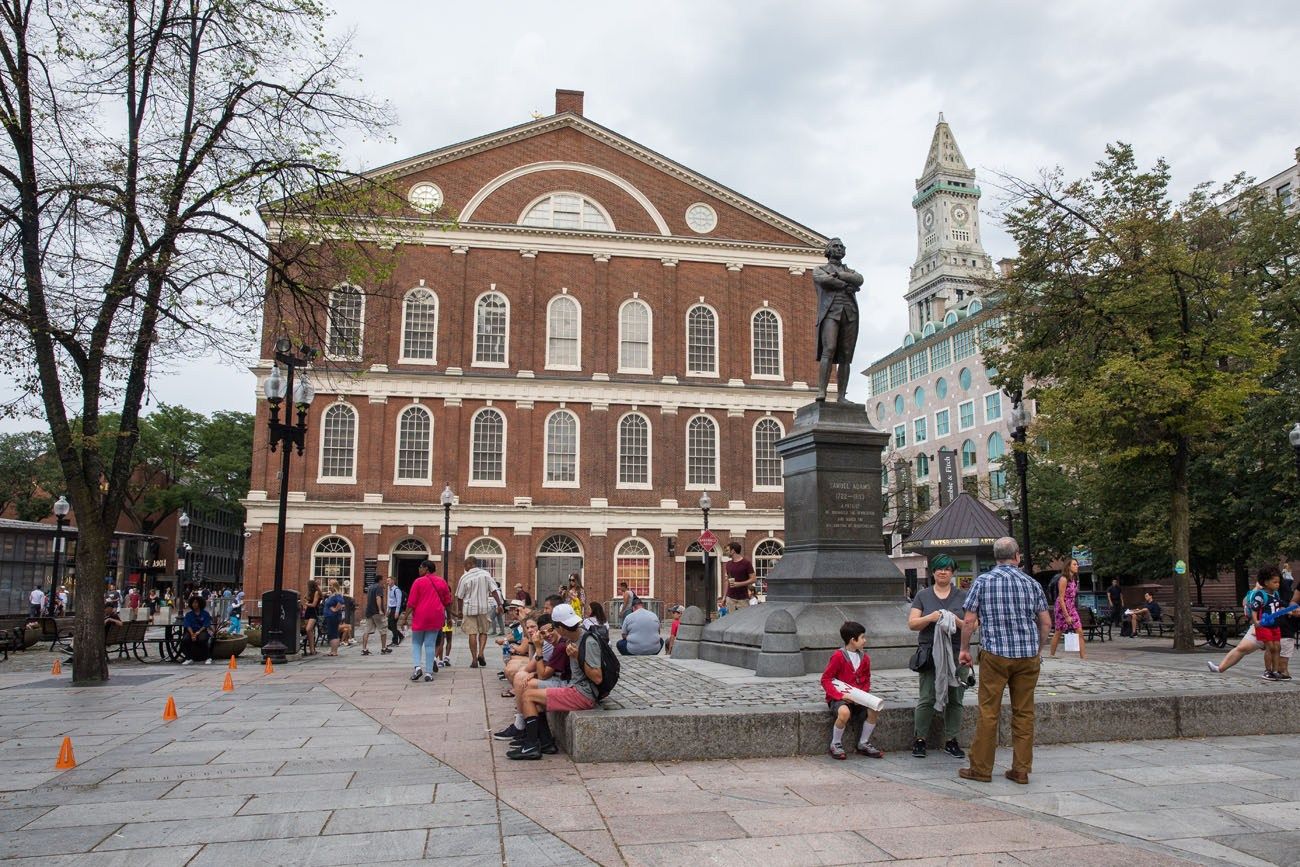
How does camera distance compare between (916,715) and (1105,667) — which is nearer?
(916,715)

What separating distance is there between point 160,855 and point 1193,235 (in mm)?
24898

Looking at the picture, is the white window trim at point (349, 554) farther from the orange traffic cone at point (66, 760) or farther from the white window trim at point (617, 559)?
the orange traffic cone at point (66, 760)

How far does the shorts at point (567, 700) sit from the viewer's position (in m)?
7.76

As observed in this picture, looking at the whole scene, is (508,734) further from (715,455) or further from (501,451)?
(715,455)

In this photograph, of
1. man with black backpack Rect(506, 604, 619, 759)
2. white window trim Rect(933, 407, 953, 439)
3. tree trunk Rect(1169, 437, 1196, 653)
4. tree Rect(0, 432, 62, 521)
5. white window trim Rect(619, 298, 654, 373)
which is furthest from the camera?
white window trim Rect(933, 407, 953, 439)

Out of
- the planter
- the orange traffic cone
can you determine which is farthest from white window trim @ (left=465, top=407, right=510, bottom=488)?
the orange traffic cone

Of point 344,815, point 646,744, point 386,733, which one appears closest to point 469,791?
point 344,815

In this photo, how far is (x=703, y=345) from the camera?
40625 mm

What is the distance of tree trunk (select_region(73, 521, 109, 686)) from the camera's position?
14.0 m

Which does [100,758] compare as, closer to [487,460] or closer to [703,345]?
[487,460]

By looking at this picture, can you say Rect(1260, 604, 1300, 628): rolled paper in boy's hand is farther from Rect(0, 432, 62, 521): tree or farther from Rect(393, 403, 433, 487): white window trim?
Rect(0, 432, 62, 521): tree

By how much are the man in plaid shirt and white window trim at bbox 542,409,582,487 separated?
105ft

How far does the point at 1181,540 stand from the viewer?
1984 centimetres

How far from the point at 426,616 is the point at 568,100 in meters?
34.2
